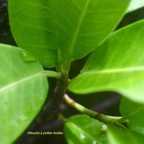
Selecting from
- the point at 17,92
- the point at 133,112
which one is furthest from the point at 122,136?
the point at 17,92

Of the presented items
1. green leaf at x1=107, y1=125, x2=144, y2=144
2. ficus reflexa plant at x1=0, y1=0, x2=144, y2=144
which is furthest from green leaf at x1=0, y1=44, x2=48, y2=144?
green leaf at x1=107, y1=125, x2=144, y2=144

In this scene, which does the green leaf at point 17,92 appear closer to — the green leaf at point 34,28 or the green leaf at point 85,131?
the green leaf at point 34,28

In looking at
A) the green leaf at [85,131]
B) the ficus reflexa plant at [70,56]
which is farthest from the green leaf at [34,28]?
the green leaf at [85,131]

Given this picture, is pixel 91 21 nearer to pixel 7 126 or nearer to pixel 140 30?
pixel 140 30

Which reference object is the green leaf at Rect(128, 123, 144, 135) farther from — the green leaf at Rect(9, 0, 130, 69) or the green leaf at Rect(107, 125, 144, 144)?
the green leaf at Rect(9, 0, 130, 69)

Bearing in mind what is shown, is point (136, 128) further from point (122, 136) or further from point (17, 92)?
point (17, 92)

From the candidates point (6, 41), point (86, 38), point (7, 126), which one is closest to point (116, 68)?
point (86, 38)

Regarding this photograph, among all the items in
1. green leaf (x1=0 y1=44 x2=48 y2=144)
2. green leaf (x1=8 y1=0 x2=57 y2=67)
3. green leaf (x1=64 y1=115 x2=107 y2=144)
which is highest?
green leaf (x1=8 y1=0 x2=57 y2=67)
